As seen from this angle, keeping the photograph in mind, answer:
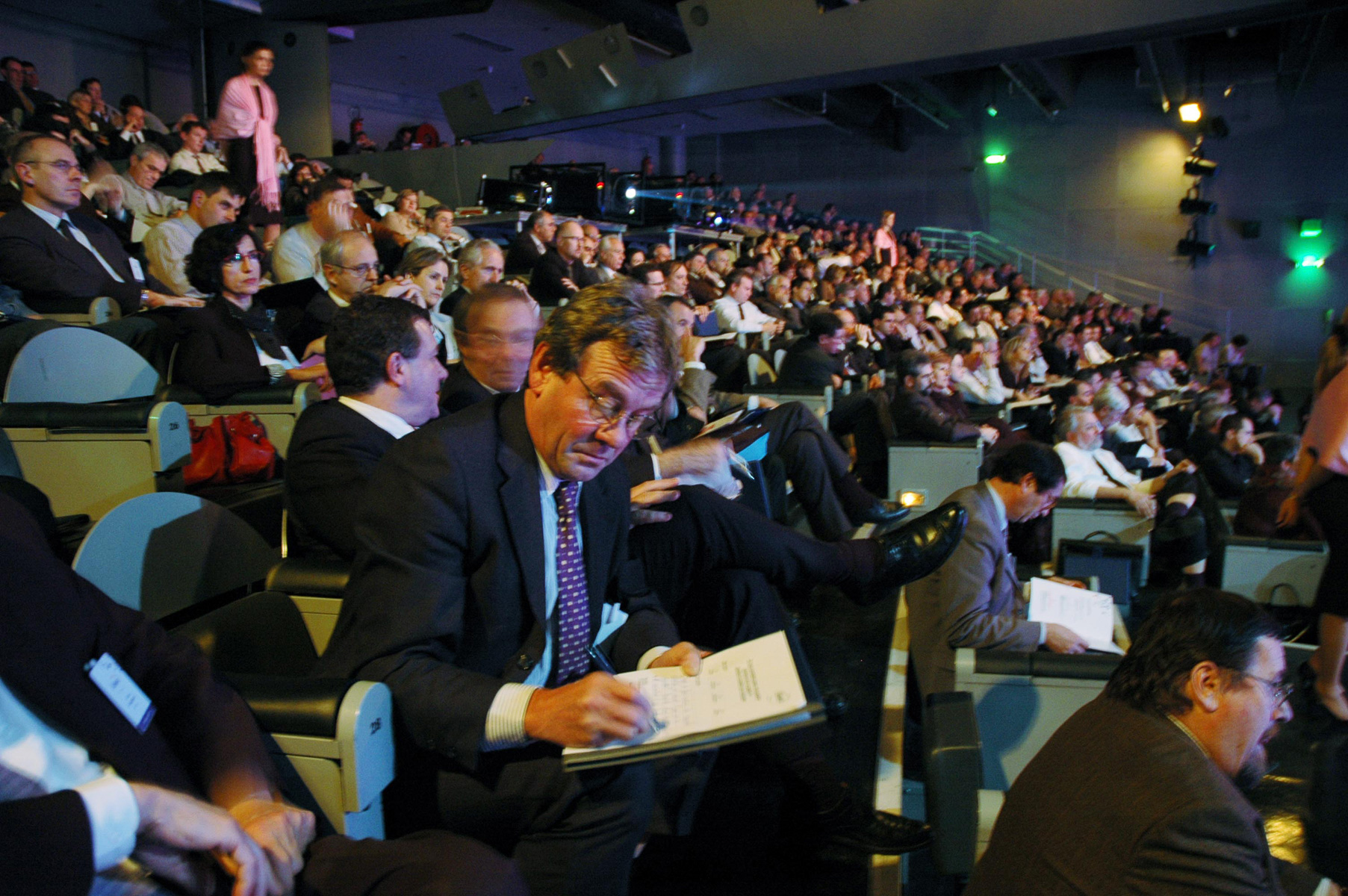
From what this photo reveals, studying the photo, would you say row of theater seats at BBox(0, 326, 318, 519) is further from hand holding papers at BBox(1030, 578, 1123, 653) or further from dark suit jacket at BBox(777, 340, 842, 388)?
dark suit jacket at BBox(777, 340, 842, 388)

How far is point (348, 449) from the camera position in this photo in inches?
66.0

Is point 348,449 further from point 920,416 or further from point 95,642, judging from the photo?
point 920,416

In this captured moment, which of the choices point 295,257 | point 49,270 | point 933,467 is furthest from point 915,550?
point 49,270

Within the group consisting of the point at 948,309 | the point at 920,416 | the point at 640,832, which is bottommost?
the point at 640,832

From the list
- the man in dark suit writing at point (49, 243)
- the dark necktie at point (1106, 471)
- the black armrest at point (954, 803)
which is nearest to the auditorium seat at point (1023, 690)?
the black armrest at point (954, 803)

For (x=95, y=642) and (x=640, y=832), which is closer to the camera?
(x=95, y=642)

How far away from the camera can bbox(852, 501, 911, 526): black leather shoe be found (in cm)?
345

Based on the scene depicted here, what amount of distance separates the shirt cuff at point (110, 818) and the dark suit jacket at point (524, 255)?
5.36m

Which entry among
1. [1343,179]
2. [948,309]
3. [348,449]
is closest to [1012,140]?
[1343,179]

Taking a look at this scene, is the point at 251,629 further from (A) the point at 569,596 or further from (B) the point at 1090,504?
(B) the point at 1090,504

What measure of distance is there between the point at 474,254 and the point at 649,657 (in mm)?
2710

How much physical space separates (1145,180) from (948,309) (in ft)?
20.4

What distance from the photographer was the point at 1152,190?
44.7 feet

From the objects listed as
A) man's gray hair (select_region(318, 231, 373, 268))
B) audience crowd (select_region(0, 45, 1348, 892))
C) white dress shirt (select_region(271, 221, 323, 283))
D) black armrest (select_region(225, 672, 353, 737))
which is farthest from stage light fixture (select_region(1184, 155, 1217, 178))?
black armrest (select_region(225, 672, 353, 737))
